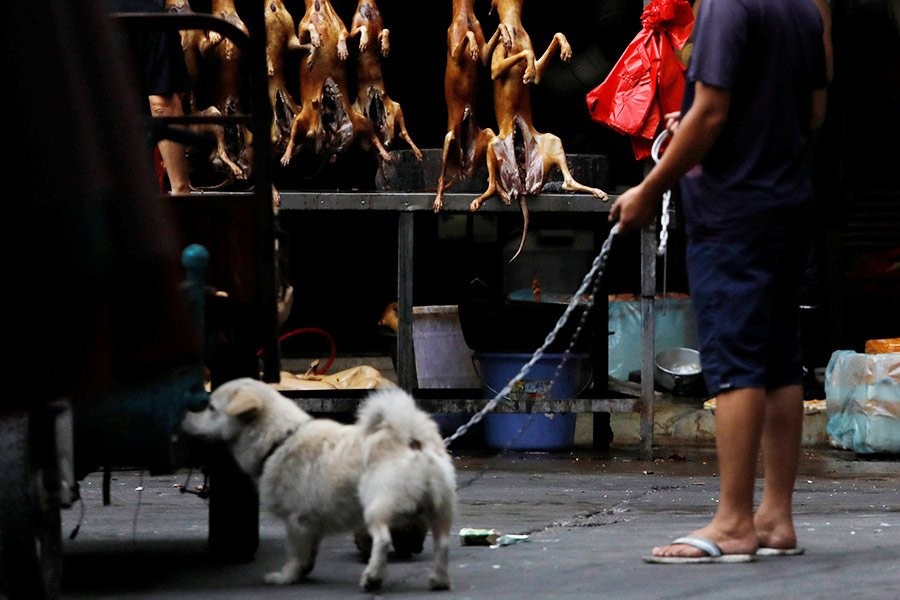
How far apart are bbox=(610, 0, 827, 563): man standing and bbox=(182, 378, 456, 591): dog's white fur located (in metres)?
0.85

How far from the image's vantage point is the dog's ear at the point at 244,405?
4.84 metres

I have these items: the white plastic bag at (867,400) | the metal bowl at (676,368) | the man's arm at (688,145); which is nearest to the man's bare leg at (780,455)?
the man's arm at (688,145)

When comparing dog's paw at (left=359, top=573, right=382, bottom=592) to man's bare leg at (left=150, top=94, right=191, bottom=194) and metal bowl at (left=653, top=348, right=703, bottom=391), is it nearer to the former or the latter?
man's bare leg at (left=150, top=94, right=191, bottom=194)

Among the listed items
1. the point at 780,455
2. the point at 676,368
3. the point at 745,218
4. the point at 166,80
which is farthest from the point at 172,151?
the point at 676,368

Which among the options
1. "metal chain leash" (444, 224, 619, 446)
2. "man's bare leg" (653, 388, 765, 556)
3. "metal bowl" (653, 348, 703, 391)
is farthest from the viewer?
"metal bowl" (653, 348, 703, 391)

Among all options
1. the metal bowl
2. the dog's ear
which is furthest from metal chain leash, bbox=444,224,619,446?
the metal bowl

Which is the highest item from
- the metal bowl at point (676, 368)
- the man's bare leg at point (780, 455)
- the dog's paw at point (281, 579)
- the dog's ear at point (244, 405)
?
the dog's ear at point (244, 405)

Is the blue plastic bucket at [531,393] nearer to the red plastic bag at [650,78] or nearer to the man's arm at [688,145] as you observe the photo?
the red plastic bag at [650,78]

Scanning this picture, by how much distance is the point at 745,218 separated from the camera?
4684mm

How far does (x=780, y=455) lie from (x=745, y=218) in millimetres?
778

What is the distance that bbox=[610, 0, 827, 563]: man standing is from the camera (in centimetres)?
465

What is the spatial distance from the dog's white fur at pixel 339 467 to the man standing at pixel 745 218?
854 mm

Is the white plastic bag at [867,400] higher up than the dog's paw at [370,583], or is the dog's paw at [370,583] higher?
the dog's paw at [370,583]

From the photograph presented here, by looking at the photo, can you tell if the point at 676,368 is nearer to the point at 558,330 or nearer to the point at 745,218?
the point at 558,330
